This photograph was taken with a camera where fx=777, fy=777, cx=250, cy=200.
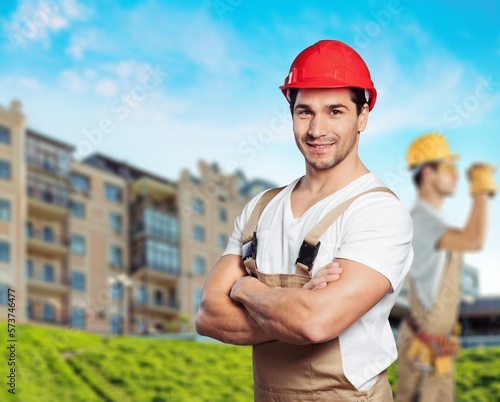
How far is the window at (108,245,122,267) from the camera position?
480 inches

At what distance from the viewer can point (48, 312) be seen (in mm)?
11398

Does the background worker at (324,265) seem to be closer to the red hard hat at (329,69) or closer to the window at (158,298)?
the red hard hat at (329,69)

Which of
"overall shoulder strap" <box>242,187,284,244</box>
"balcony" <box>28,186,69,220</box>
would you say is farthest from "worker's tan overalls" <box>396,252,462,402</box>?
"balcony" <box>28,186,69,220</box>

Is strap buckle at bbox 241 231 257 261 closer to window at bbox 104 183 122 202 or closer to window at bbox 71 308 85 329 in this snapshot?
window at bbox 71 308 85 329

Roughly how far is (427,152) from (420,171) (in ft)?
0.45

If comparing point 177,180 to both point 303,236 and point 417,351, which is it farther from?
point 303,236

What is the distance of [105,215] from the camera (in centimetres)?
1230

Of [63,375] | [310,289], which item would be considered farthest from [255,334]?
[63,375]

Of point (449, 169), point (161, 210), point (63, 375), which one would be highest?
point (161, 210)

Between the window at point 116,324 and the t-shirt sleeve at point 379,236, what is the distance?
1018 cm

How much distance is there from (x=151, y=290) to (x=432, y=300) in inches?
326

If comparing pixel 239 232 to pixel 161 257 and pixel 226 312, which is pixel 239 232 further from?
pixel 161 257

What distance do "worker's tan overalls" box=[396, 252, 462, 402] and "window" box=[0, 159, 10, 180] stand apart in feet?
26.0

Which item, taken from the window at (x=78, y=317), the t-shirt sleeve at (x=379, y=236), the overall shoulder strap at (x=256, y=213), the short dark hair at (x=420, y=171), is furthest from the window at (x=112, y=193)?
the t-shirt sleeve at (x=379, y=236)
